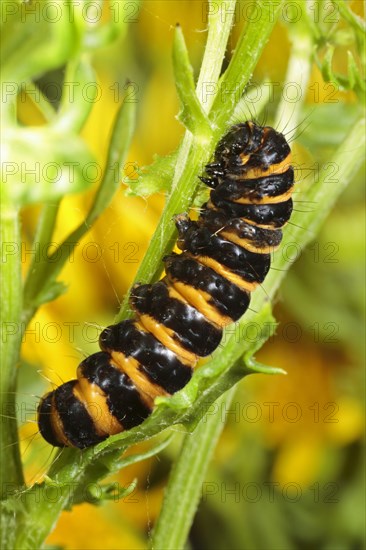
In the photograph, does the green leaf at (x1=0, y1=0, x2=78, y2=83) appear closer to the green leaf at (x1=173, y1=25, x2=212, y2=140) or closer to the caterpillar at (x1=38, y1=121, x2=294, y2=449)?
the green leaf at (x1=173, y1=25, x2=212, y2=140)

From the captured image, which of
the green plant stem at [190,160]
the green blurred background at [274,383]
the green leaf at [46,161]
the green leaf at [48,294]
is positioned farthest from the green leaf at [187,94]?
the green blurred background at [274,383]

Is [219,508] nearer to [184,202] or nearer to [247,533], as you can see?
[247,533]

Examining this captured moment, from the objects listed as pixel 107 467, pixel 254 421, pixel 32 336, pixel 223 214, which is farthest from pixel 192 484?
pixel 254 421

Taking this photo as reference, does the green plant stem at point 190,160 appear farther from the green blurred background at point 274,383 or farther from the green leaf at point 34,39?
the green blurred background at point 274,383

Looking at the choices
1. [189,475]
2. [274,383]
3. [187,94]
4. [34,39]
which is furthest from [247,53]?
[274,383]

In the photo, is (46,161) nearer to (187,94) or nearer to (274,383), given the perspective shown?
(187,94)

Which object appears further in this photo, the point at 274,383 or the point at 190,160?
the point at 274,383
